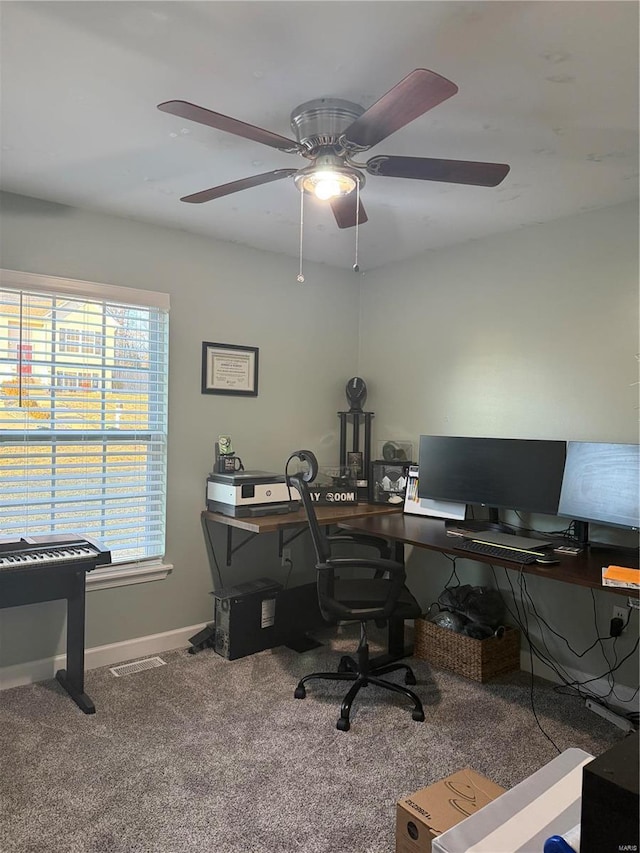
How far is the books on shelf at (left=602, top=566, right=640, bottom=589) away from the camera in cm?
202

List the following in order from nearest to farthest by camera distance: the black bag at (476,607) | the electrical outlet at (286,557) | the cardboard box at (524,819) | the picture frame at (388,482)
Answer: the cardboard box at (524,819), the black bag at (476,607), the picture frame at (388,482), the electrical outlet at (286,557)

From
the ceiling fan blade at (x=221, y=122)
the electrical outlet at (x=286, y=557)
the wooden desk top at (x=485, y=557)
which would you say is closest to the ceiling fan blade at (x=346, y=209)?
the ceiling fan blade at (x=221, y=122)

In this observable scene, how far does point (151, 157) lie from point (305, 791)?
8.32ft

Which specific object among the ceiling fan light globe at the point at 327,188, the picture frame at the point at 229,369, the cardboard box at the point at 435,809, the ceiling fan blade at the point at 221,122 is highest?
the ceiling fan light globe at the point at 327,188

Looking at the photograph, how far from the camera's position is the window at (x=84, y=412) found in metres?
2.84

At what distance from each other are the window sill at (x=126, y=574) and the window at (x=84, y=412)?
0.05 metres

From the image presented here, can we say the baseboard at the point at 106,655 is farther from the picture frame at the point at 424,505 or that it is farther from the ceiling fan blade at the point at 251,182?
the ceiling fan blade at the point at 251,182

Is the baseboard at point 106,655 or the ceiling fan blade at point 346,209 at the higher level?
the ceiling fan blade at point 346,209

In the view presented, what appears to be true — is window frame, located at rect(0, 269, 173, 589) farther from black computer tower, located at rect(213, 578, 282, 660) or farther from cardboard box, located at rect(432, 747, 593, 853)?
cardboard box, located at rect(432, 747, 593, 853)

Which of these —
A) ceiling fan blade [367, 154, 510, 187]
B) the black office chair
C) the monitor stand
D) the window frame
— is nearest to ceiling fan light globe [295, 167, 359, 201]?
ceiling fan blade [367, 154, 510, 187]

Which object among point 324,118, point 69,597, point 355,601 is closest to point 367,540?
point 355,601

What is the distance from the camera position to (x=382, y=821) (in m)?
1.92

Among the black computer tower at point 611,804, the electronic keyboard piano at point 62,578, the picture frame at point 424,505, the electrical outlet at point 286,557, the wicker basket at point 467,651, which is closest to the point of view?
the black computer tower at point 611,804

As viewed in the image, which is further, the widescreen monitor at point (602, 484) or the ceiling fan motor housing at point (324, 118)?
the widescreen monitor at point (602, 484)
